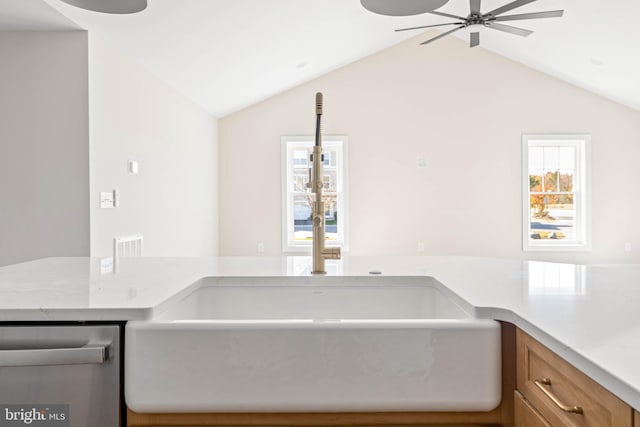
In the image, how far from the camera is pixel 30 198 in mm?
3227

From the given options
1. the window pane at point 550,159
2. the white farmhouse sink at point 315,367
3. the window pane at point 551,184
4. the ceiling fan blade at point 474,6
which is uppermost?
the ceiling fan blade at point 474,6

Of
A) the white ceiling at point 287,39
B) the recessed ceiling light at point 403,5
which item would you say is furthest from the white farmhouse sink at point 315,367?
the white ceiling at point 287,39

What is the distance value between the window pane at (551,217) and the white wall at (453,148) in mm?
261

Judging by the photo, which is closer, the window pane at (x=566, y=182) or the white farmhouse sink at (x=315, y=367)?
the white farmhouse sink at (x=315, y=367)

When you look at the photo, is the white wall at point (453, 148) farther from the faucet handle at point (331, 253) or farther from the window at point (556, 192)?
the faucet handle at point (331, 253)

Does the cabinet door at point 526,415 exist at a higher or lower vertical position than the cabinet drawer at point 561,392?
lower

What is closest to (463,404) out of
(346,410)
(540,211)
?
(346,410)

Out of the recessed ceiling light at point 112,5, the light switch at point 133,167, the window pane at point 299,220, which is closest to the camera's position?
the recessed ceiling light at point 112,5

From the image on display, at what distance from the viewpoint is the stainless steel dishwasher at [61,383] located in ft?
2.69

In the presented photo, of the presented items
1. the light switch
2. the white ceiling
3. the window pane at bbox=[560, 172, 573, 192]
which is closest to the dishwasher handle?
the white ceiling

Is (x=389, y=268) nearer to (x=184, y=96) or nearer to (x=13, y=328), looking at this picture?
(x=13, y=328)

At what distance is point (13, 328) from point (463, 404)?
0.83 m

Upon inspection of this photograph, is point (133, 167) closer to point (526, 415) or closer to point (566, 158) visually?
point (526, 415)

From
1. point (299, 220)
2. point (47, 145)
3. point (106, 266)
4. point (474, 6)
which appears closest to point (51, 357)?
point (106, 266)
